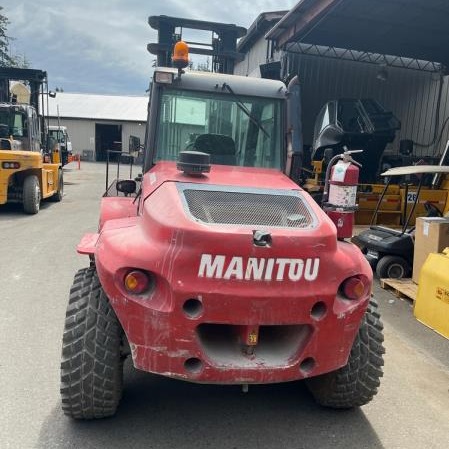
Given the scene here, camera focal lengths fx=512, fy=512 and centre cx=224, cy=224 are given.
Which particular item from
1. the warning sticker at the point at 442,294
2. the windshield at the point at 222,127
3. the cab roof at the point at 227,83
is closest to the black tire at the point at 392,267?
the warning sticker at the point at 442,294

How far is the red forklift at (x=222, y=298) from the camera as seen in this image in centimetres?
267

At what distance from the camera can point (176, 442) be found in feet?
9.86

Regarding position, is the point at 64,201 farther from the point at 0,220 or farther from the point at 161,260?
the point at 161,260

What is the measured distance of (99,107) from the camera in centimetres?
4228

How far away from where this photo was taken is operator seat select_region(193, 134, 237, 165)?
13.9 ft

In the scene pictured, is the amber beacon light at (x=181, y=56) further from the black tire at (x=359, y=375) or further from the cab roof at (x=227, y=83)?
the black tire at (x=359, y=375)

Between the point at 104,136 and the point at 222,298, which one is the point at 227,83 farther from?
the point at 104,136

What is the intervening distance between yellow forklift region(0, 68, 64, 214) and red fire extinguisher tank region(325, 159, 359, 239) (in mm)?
9029

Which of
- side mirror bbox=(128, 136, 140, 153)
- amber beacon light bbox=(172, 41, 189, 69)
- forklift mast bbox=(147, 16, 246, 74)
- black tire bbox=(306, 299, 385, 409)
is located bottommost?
black tire bbox=(306, 299, 385, 409)

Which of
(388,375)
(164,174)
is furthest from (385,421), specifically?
(164,174)

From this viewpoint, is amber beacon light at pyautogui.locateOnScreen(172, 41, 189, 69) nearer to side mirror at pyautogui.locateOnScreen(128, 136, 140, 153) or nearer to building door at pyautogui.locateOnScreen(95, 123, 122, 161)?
side mirror at pyautogui.locateOnScreen(128, 136, 140, 153)

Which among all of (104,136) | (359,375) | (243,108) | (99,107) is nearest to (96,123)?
(104,136)

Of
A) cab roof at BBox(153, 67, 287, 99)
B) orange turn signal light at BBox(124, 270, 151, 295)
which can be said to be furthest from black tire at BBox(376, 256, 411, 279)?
orange turn signal light at BBox(124, 270, 151, 295)

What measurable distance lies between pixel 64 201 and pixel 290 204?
1242 cm
